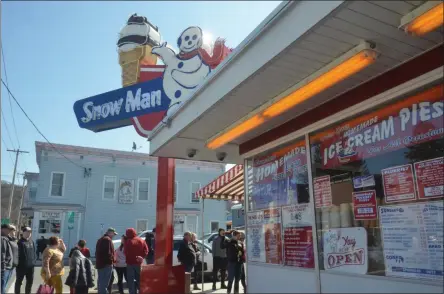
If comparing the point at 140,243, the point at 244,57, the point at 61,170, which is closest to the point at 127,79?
the point at 140,243

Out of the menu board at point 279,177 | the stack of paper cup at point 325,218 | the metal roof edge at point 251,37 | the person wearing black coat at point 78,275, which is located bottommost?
the person wearing black coat at point 78,275

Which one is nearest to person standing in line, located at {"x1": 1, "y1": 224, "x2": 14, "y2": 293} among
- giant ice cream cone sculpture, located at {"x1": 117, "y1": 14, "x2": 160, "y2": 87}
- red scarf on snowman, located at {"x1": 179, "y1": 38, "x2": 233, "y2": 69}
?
giant ice cream cone sculpture, located at {"x1": 117, "y1": 14, "x2": 160, "y2": 87}

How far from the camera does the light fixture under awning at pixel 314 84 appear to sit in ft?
10.3

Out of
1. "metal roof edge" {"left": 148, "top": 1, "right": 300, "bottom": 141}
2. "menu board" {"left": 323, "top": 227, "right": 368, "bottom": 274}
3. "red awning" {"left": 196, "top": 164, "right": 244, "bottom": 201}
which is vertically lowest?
"menu board" {"left": 323, "top": 227, "right": 368, "bottom": 274}

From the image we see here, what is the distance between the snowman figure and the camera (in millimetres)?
8859

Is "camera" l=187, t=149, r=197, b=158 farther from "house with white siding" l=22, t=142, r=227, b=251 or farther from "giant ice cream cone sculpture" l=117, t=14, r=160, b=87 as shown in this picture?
"house with white siding" l=22, t=142, r=227, b=251

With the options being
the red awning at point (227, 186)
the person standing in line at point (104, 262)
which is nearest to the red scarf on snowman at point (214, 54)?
the red awning at point (227, 186)

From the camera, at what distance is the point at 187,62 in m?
9.31

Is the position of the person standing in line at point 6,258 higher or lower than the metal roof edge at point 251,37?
lower

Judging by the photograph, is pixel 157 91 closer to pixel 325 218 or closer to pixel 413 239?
pixel 325 218

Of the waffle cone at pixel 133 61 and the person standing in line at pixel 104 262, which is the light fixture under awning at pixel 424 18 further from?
the waffle cone at pixel 133 61

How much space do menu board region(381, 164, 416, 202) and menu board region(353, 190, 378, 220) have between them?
0.55 feet

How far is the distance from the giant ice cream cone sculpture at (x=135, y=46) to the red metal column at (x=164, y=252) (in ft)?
11.8

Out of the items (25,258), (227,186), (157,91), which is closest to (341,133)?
(157,91)
